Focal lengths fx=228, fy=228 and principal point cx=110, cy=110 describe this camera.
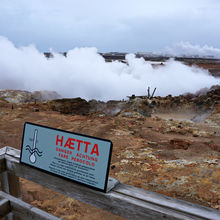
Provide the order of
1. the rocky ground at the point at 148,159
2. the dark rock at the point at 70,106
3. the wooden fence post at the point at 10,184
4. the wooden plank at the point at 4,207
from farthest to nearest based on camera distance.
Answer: the dark rock at the point at 70,106
the rocky ground at the point at 148,159
the wooden fence post at the point at 10,184
the wooden plank at the point at 4,207

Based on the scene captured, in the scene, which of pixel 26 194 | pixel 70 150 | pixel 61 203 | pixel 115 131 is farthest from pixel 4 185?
pixel 115 131

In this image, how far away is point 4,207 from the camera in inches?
78.7

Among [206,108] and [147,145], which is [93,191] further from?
[206,108]

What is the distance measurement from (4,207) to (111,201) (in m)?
1.07

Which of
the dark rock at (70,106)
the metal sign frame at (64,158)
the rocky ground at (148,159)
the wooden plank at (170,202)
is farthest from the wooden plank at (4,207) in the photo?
the dark rock at (70,106)

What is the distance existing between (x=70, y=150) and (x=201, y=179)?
14.5 feet

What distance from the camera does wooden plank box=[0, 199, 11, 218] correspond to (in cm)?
197

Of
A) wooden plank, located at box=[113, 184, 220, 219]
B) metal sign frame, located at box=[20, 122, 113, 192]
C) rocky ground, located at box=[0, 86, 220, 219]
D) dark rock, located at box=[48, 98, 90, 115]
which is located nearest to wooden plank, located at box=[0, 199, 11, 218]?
metal sign frame, located at box=[20, 122, 113, 192]

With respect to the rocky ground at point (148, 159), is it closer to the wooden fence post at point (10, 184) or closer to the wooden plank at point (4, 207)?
the wooden fence post at point (10, 184)

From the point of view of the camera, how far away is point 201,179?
5.19 m

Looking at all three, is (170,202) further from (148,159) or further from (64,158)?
(148,159)

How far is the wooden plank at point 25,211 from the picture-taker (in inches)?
73.3

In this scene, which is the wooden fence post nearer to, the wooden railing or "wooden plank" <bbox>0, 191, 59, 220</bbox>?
the wooden railing

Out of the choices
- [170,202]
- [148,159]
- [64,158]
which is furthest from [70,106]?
[170,202]
